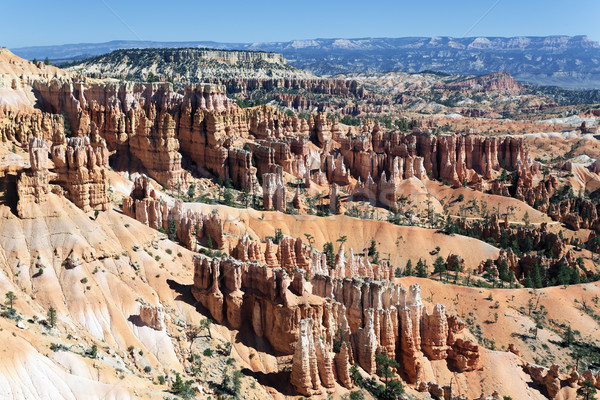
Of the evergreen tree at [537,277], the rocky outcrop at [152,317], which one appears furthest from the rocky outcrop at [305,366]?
the evergreen tree at [537,277]

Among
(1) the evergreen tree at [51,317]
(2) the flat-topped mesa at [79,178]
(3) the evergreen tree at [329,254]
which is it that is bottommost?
(3) the evergreen tree at [329,254]

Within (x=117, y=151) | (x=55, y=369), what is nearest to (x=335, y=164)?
(x=117, y=151)

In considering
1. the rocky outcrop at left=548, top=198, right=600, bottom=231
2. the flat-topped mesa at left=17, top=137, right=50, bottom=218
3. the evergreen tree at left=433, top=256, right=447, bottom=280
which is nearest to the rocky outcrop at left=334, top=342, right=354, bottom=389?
the flat-topped mesa at left=17, top=137, right=50, bottom=218

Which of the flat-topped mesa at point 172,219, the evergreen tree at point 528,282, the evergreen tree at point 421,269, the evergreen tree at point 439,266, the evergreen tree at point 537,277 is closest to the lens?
the flat-topped mesa at point 172,219

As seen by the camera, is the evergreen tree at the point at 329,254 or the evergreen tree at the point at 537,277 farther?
the evergreen tree at the point at 537,277

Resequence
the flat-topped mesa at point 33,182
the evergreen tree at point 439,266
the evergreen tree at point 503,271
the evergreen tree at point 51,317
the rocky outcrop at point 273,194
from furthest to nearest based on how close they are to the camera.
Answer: the rocky outcrop at point 273,194 → the evergreen tree at point 439,266 → the evergreen tree at point 503,271 → the flat-topped mesa at point 33,182 → the evergreen tree at point 51,317

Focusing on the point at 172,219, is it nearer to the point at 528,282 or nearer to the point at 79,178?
the point at 79,178

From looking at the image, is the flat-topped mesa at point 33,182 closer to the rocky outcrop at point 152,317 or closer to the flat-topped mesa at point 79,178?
the flat-topped mesa at point 79,178
